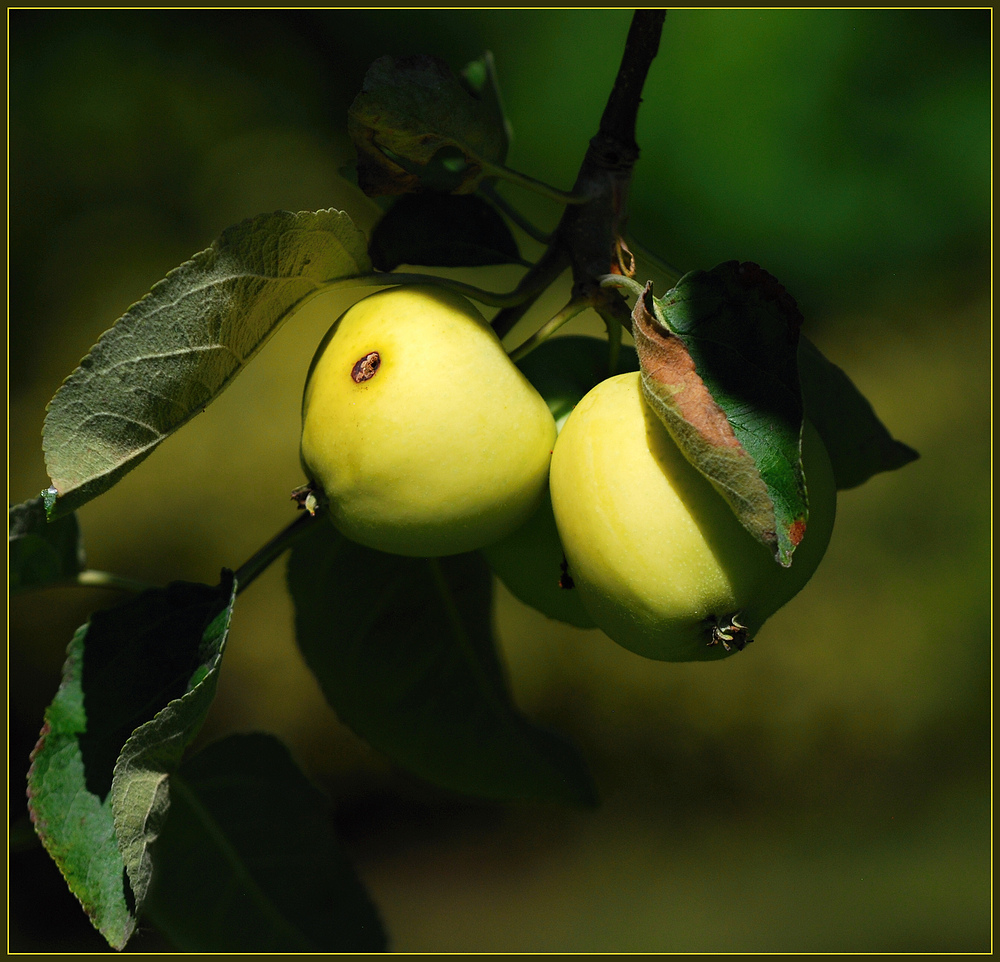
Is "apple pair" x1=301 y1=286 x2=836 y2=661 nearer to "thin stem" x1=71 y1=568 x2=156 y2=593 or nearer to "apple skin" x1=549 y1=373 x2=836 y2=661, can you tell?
"apple skin" x1=549 y1=373 x2=836 y2=661

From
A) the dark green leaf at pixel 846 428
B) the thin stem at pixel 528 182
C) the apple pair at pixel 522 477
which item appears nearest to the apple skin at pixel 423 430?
the apple pair at pixel 522 477

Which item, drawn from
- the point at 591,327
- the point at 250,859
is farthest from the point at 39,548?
the point at 591,327

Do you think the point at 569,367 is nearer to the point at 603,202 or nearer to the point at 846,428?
the point at 603,202

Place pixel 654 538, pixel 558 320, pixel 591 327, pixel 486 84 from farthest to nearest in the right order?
pixel 591 327
pixel 486 84
pixel 558 320
pixel 654 538

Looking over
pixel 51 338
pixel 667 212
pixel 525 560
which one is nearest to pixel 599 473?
pixel 525 560

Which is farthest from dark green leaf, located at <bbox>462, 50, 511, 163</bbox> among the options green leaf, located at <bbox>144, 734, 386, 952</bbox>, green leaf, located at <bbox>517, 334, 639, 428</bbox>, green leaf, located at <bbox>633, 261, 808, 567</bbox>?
green leaf, located at <bbox>144, 734, 386, 952</bbox>

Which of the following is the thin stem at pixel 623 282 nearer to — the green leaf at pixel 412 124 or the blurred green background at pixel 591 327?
the green leaf at pixel 412 124
